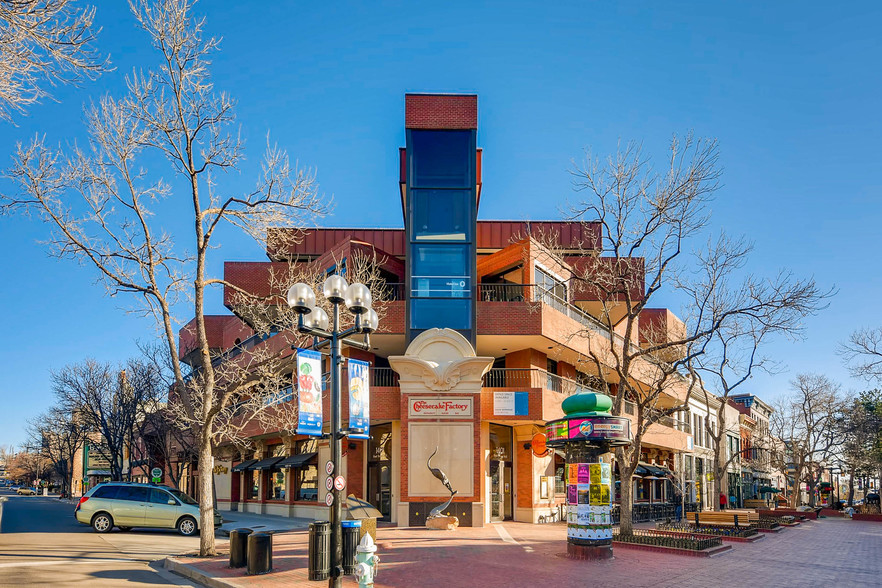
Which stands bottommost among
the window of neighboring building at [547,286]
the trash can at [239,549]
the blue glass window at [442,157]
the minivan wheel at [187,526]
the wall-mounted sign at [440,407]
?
the minivan wheel at [187,526]

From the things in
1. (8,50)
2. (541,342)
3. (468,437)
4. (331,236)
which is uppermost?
(331,236)

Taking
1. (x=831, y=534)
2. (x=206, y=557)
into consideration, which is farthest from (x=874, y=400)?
(x=206, y=557)

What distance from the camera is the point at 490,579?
43.0ft

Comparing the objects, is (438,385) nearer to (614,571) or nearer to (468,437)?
(468,437)

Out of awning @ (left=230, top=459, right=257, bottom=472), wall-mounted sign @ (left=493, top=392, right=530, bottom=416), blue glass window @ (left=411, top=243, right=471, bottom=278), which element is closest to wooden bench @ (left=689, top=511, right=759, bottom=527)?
wall-mounted sign @ (left=493, top=392, right=530, bottom=416)

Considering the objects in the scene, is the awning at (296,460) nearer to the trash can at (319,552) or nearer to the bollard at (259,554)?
the bollard at (259,554)

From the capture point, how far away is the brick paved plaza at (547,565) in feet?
42.8

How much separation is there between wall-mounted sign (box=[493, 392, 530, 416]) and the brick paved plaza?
16.8 ft

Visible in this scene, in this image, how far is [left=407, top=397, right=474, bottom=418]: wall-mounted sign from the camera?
80.6 ft

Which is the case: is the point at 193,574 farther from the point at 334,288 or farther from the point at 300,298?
the point at 334,288

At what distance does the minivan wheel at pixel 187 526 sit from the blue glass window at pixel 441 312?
403 inches

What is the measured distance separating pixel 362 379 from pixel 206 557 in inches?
280

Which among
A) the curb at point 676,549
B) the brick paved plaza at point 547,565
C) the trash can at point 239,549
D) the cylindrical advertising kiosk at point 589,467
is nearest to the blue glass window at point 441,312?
the brick paved plaza at point 547,565

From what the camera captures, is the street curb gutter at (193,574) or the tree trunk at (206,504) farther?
the tree trunk at (206,504)
